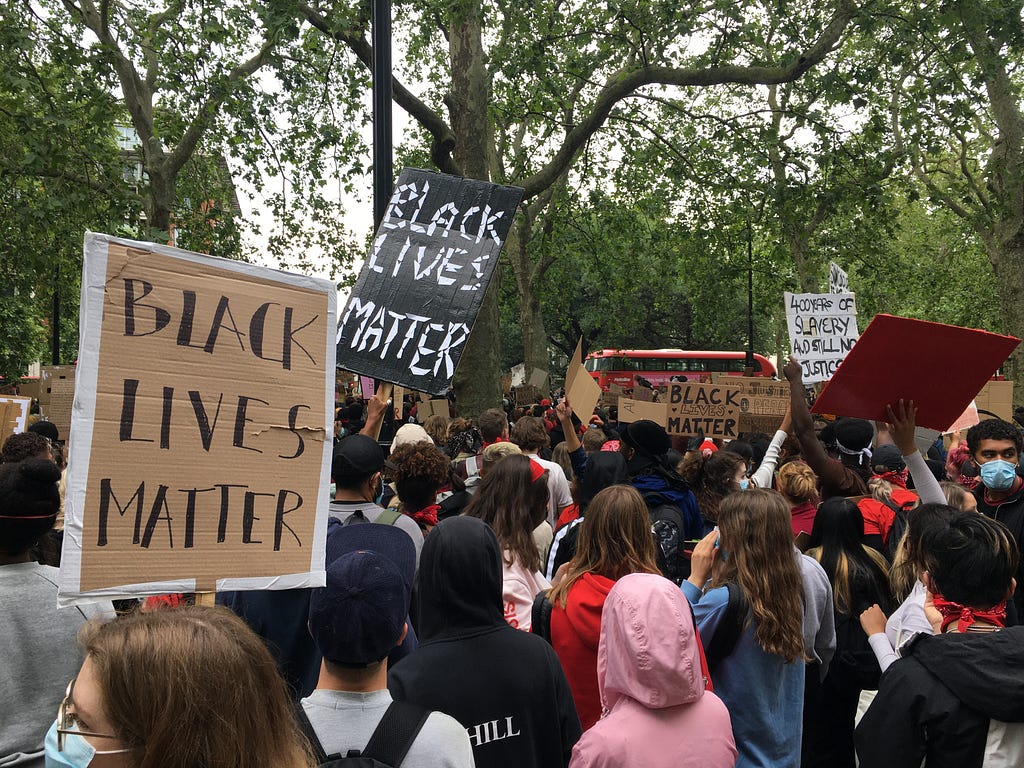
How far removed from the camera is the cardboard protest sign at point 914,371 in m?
4.07

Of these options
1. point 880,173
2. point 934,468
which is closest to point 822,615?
point 934,468

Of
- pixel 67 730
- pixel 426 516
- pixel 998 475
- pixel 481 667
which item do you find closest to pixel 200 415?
pixel 481 667

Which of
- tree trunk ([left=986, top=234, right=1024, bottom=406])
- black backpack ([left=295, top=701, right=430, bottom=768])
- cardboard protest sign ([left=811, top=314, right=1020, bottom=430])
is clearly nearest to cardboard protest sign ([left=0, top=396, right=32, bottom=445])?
cardboard protest sign ([left=811, top=314, right=1020, bottom=430])

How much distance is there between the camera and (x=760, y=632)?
2953mm

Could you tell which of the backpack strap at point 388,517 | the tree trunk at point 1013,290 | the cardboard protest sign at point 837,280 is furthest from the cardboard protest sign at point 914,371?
the tree trunk at point 1013,290

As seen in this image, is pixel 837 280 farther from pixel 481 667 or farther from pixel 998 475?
pixel 481 667

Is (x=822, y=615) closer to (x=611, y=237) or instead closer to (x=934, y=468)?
(x=934, y=468)

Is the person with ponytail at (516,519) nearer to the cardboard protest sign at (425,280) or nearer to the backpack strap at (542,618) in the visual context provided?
the backpack strap at (542,618)

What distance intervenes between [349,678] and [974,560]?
5.64ft

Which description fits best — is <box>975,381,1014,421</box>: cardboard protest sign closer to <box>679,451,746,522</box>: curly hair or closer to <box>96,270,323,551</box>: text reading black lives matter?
<box>679,451,746,522</box>: curly hair

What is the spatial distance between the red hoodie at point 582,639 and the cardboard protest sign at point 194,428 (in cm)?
101

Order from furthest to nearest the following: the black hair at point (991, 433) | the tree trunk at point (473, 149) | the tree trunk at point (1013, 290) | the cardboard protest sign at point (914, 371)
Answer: the tree trunk at point (1013, 290) < the tree trunk at point (473, 149) < the black hair at point (991, 433) < the cardboard protest sign at point (914, 371)

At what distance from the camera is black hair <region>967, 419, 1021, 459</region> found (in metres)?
4.50

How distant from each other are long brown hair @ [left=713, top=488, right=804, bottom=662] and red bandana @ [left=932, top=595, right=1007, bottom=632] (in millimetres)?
553
